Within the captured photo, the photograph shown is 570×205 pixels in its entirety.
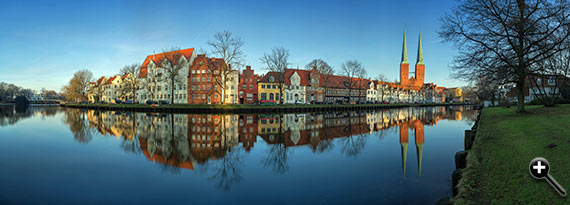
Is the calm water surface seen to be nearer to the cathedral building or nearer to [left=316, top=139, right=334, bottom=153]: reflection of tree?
[left=316, top=139, right=334, bottom=153]: reflection of tree

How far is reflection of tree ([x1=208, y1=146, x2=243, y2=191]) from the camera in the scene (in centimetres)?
909

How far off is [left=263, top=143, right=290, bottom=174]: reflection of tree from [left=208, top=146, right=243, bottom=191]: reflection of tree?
1.31m

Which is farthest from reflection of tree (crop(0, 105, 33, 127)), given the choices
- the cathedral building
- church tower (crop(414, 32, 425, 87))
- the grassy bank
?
church tower (crop(414, 32, 425, 87))

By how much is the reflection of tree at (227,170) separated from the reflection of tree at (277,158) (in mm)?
1305

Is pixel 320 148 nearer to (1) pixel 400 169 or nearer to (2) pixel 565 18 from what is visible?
(1) pixel 400 169

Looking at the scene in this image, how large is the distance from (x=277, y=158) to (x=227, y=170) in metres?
2.89

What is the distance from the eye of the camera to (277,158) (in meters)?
12.7

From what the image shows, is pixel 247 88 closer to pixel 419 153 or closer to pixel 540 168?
pixel 419 153

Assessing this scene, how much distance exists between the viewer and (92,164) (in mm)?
11484

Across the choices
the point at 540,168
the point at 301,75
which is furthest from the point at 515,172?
the point at 301,75

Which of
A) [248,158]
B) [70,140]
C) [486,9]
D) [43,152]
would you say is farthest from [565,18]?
[70,140]

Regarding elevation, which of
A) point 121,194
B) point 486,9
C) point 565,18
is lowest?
point 121,194

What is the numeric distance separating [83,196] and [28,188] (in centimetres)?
230

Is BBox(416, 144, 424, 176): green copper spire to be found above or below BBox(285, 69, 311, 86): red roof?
below
